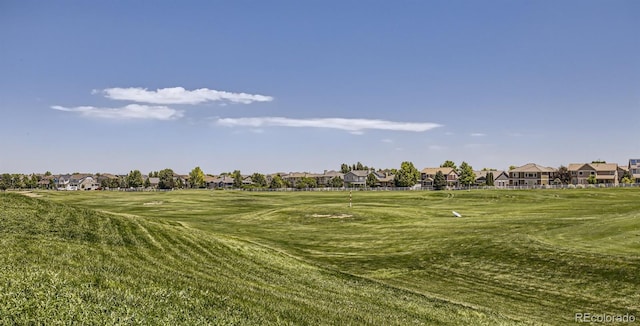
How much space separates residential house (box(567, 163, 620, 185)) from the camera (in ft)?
597

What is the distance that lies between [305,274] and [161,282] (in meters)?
11.2

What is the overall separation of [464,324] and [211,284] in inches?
362

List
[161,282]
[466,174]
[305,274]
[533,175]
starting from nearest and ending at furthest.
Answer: [161,282]
[305,274]
[466,174]
[533,175]

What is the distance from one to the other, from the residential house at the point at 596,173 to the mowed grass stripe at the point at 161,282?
631 feet

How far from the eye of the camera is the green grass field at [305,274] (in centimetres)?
1176

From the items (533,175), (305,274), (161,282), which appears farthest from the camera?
(533,175)

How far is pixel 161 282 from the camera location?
14.3m

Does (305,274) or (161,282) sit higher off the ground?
→ (161,282)

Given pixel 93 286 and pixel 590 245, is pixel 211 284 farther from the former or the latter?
pixel 590 245

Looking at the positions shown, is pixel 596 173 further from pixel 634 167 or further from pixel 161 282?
pixel 161 282

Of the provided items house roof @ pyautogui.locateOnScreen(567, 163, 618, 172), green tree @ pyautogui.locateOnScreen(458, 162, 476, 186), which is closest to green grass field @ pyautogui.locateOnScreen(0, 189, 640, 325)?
green tree @ pyautogui.locateOnScreen(458, 162, 476, 186)

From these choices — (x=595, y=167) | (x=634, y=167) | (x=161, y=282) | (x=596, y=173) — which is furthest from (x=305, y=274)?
(x=634, y=167)

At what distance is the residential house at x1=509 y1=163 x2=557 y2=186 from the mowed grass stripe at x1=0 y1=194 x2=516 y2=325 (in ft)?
613

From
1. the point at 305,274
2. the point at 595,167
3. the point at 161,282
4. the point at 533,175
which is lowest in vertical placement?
the point at 305,274
